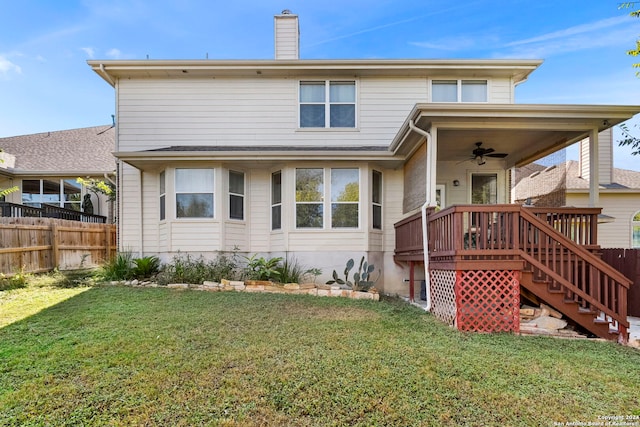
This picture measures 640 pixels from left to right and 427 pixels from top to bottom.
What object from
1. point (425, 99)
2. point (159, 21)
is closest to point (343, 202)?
point (425, 99)

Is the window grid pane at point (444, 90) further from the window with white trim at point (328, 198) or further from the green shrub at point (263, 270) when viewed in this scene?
the green shrub at point (263, 270)

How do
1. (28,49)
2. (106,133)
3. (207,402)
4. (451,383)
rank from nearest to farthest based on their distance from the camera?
(207,402) → (451,383) → (28,49) → (106,133)

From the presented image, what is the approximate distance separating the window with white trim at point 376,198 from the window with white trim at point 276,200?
2.39 m

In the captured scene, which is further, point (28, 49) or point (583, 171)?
point (28, 49)

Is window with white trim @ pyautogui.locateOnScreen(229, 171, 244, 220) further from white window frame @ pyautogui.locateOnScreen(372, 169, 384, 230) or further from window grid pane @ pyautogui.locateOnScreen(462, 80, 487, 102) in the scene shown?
window grid pane @ pyautogui.locateOnScreen(462, 80, 487, 102)

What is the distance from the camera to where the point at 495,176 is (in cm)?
956

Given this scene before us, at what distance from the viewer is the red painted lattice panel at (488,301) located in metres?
4.88

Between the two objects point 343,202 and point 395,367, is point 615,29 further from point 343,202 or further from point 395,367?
point 395,367

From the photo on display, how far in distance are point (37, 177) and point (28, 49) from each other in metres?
5.76

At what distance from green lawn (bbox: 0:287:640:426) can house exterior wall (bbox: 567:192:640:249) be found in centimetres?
1043

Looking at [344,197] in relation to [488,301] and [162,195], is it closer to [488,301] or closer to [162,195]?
[488,301]

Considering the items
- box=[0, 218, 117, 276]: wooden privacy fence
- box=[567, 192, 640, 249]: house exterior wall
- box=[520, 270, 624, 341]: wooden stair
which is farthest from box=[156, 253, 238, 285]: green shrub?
box=[567, 192, 640, 249]: house exterior wall

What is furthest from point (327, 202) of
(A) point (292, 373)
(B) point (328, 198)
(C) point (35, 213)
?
(C) point (35, 213)

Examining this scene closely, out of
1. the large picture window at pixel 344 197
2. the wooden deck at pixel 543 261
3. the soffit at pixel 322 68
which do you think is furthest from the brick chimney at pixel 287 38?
the wooden deck at pixel 543 261
